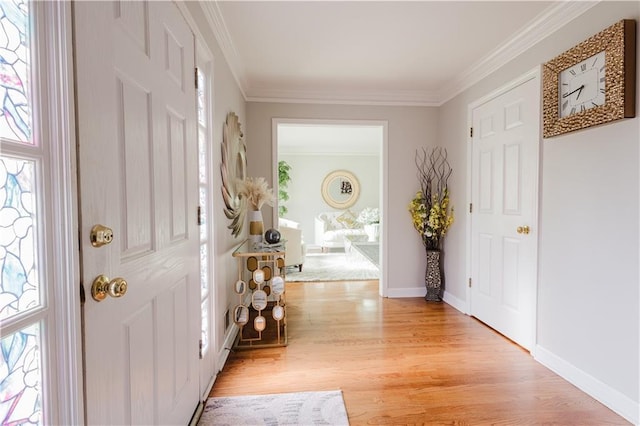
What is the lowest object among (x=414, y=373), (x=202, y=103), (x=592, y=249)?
(x=414, y=373)

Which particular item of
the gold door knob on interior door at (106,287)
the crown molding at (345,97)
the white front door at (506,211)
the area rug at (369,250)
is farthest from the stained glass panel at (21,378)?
the area rug at (369,250)

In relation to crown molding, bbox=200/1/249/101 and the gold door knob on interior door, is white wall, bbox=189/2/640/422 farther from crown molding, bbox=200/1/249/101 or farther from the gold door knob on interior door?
the gold door knob on interior door

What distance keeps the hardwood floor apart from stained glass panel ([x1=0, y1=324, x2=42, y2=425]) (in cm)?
135

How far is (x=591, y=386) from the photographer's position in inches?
71.9

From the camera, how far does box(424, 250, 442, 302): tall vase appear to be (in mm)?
3514

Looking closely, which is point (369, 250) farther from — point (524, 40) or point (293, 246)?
point (524, 40)

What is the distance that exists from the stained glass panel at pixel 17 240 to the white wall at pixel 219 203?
130 cm

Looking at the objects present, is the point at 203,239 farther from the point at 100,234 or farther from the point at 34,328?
the point at 34,328

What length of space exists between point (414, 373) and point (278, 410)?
0.94 meters

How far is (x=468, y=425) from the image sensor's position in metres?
1.58

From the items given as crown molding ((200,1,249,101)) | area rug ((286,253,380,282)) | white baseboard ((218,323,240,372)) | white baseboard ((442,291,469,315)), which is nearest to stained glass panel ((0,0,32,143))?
crown molding ((200,1,249,101))

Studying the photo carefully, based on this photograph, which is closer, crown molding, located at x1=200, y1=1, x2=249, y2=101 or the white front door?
crown molding, located at x1=200, y1=1, x2=249, y2=101

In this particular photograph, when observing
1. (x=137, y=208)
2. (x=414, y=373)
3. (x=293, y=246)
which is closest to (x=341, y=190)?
(x=293, y=246)

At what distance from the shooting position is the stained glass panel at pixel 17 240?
592 mm
